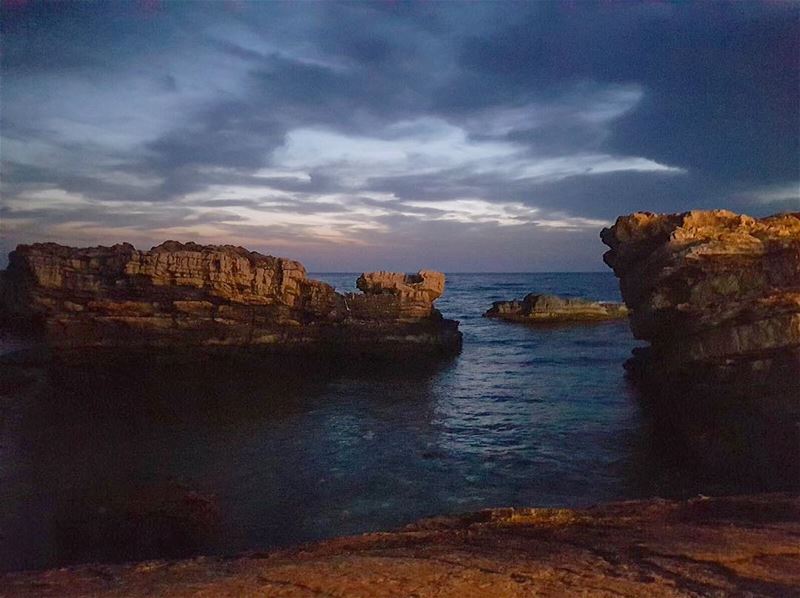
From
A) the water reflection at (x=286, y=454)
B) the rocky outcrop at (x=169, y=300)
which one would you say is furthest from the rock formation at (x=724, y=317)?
the rocky outcrop at (x=169, y=300)

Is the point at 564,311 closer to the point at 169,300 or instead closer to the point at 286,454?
the point at 169,300

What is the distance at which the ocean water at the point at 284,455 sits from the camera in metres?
12.5

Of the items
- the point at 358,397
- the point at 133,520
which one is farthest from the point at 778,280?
the point at 133,520

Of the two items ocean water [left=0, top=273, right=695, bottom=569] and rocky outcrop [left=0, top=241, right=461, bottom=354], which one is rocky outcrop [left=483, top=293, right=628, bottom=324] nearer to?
rocky outcrop [left=0, top=241, right=461, bottom=354]

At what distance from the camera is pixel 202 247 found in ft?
113

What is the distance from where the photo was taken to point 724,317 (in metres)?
→ 20.5

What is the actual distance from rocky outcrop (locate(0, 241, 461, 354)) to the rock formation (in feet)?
66.8

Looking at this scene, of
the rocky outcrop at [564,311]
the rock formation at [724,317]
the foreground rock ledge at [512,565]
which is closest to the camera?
the foreground rock ledge at [512,565]

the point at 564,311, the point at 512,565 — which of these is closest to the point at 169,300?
the point at 512,565

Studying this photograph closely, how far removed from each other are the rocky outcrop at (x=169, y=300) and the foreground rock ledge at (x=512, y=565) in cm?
2695

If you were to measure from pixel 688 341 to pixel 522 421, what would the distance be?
26.8 ft

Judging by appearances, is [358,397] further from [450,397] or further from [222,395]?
[222,395]

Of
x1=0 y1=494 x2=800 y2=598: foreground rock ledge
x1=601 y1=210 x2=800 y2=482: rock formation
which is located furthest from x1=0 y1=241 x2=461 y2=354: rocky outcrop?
x1=0 y1=494 x2=800 y2=598: foreground rock ledge

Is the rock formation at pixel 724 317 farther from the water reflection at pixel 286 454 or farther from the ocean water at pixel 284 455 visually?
the ocean water at pixel 284 455
